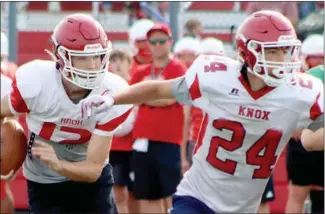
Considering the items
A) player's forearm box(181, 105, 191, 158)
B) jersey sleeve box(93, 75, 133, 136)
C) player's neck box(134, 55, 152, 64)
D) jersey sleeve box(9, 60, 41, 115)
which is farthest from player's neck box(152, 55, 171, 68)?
jersey sleeve box(9, 60, 41, 115)

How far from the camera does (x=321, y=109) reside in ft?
15.8

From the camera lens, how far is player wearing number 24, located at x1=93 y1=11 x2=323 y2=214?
4809mm

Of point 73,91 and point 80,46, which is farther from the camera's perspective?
point 73,91

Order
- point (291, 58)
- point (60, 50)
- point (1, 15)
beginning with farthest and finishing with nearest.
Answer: point (1, 15), point (60, 50), point (291, 58)

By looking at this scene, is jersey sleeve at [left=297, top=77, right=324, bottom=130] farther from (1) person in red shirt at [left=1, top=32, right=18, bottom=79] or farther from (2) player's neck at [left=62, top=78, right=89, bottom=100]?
(1) person in red shirt at [left=1, top=32, right=18, bottom=79]

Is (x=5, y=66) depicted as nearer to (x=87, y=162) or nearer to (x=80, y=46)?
(x=80, y=46)

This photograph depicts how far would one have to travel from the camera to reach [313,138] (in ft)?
16.0

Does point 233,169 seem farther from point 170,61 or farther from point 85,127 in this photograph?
point 170,61

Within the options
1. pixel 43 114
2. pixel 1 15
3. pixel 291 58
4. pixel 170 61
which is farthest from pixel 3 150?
pixel 1 15

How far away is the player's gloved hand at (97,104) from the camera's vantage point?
4695 mm

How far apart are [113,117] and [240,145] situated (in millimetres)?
711

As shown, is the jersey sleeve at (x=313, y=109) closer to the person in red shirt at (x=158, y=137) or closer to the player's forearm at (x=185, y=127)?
the person in red shirt at (x=158, y=137)

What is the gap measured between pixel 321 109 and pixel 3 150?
1.76 meters

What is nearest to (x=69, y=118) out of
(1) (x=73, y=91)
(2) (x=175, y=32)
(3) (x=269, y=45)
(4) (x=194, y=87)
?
(1) (x=73, y=91)
